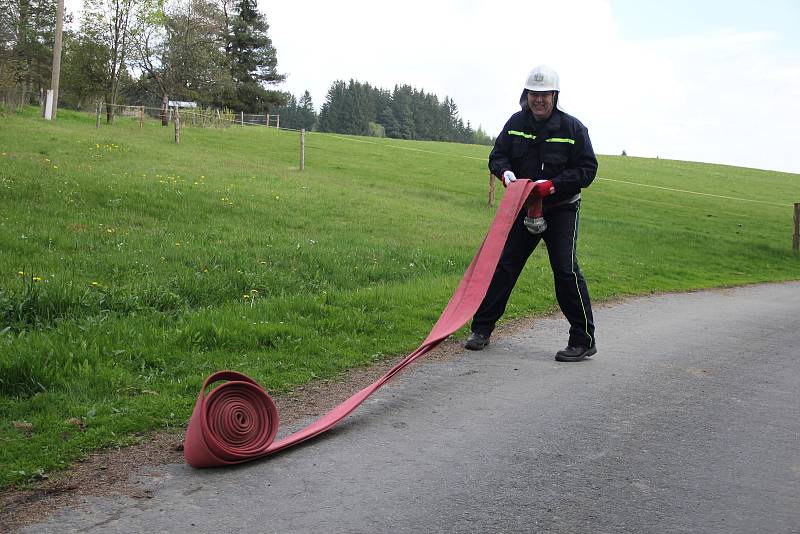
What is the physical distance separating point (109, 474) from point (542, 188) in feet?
13.2

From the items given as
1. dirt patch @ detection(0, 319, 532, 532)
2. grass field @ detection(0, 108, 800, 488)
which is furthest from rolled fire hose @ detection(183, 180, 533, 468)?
grass field @ detection(0, 108, 800, 488)

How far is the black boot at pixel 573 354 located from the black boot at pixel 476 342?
68 centimetres

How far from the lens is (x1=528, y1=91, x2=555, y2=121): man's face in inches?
270

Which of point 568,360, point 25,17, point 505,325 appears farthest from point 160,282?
point 25,17

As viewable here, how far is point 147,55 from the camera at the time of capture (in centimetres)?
5925

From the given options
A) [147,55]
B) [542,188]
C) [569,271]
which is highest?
[147,55]

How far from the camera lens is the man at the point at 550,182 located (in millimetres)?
6895

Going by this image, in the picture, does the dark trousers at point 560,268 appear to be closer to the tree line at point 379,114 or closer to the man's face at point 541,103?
the man's face at point 541,103

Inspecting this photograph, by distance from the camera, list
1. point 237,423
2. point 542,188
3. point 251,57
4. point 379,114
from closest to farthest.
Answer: point 237,423 → point 542,188 → point 251,57 → point 379,114

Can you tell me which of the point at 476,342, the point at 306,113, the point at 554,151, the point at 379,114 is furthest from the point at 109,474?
the point at 306,113

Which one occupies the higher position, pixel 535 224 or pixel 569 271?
pixel 535 224

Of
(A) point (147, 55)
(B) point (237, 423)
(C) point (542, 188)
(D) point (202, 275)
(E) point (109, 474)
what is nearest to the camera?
(E) point (109, 474)

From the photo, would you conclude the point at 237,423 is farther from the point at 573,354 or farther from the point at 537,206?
the point at 573,354

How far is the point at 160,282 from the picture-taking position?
28.9 ft
